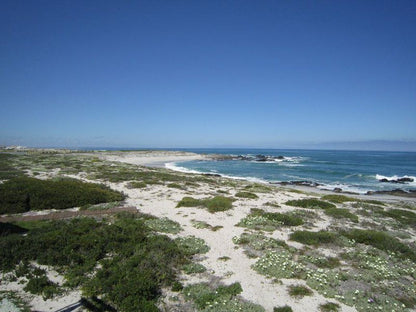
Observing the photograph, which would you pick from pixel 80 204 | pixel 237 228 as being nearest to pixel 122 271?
pixel 237 228

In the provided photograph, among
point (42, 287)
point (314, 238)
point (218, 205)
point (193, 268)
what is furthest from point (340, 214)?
point (42, 287)

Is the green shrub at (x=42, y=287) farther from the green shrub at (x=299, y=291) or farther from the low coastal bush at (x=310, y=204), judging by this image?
the low coastal bush at (x=310, y=204)

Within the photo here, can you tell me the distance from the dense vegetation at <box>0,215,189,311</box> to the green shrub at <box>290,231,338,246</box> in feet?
19.9

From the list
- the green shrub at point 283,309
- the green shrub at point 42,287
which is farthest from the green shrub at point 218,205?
the green shrub at point 42,287

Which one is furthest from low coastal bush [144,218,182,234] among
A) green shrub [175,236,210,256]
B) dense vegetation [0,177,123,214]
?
dense vegetation [0,177,123,214]

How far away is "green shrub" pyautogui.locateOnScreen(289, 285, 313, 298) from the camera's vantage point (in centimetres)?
714

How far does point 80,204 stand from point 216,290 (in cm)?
1303

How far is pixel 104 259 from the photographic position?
872cm

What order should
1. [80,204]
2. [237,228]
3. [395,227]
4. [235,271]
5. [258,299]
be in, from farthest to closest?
[80,204] → [395,227] → [237,228] → [235,271] → [258,299]

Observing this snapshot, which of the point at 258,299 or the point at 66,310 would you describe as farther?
the point at 258,299

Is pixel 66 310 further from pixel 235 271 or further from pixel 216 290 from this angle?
pixel 235 271

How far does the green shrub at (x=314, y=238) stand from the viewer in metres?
11.3

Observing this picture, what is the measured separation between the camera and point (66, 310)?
613cm

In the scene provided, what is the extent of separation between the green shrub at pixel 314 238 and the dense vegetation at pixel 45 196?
13748 mm
